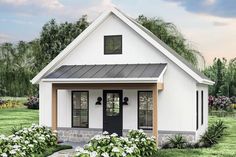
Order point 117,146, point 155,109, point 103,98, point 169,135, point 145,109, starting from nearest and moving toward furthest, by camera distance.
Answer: point 117,146
point 155,109
point 169,135
point 145,109
point 103,98

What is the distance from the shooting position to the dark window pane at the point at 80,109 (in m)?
17.4

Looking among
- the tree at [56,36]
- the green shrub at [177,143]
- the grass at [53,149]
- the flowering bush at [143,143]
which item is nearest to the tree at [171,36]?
the tree at [56,36]

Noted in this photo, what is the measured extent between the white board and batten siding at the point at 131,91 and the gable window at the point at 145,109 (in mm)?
210

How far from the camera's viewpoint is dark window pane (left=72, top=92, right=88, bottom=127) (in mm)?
17375

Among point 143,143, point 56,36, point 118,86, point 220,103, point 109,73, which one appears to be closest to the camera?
point 143,143

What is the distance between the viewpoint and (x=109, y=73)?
15844 mm

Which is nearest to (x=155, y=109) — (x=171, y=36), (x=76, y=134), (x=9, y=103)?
(x=76, y=134)

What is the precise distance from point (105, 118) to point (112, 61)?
2479 mm

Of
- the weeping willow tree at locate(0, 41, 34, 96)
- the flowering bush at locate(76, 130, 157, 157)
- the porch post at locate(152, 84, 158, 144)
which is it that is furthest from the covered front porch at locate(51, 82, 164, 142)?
the weeping willow tree at locate(0, 41, 34, 96)

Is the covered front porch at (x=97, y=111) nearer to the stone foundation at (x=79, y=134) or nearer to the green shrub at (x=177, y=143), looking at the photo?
the stone foundation at (x=79, y=134)

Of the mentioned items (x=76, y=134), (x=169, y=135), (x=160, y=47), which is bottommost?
(x=76, y=134)

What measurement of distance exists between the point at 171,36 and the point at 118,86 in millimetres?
21011

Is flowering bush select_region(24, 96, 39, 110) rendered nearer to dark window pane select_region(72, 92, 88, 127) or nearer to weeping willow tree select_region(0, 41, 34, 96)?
weeping willow tree select_region(0, 41, 34, 96)

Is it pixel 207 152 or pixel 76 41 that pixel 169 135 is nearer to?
pixel 207 152
